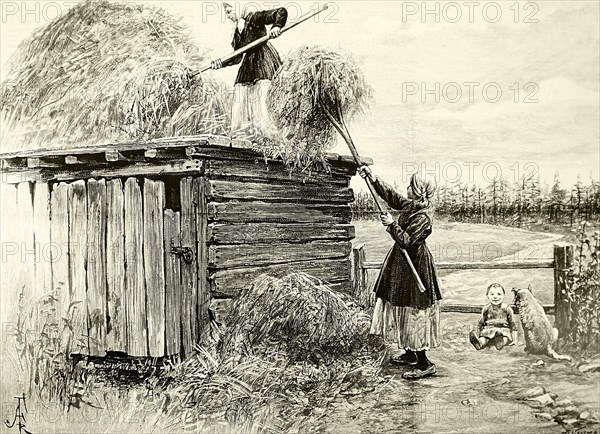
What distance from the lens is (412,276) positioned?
173 inches

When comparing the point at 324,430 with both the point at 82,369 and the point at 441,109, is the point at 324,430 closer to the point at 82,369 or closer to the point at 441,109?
the point at 82,369

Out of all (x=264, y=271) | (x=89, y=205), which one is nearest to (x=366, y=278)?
(x=264, y=271)

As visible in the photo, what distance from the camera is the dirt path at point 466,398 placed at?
14.0 ft

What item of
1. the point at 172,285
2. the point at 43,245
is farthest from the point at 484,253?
the point at 43,245

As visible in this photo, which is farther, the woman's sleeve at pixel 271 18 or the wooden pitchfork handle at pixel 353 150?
the woman's sleeve at pixel 271 18

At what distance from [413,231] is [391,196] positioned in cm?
26

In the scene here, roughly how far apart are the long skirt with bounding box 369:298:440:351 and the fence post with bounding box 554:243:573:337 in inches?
28.9

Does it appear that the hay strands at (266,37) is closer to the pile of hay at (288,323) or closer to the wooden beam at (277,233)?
the wooden beam at (277,233)

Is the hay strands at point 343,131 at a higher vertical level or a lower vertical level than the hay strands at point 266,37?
lower

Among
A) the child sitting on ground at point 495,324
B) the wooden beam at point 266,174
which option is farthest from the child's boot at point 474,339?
the wooden beam at point 266,174

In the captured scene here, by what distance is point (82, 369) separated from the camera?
464cm

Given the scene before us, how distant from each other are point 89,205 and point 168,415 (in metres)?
1.42

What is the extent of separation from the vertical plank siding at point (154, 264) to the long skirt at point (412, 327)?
1.39m

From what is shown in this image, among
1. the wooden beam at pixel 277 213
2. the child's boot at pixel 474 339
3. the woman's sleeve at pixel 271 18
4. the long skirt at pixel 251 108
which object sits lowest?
the child's boot at pixel 474 339
